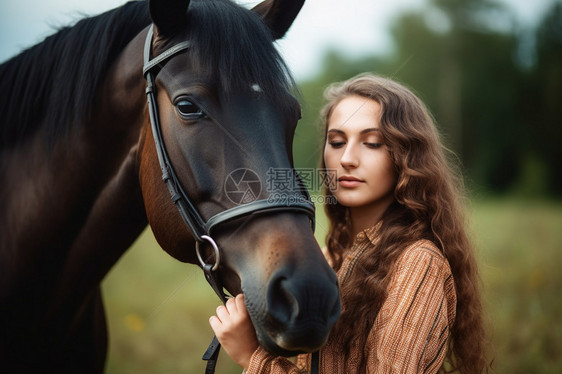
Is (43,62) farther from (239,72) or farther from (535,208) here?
(535,208)

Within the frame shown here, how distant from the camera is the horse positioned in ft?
4.75

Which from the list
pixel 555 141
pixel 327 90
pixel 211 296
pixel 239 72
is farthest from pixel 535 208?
pixel 239 72

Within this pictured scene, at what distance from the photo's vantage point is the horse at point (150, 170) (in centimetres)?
145

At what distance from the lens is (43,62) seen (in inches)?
85.9

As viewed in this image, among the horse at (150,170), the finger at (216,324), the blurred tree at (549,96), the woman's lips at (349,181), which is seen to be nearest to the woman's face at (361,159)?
the woman's lips at (349,181)

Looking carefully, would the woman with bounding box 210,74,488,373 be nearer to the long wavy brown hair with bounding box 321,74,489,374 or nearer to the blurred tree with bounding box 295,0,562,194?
the long wavy brown hair with bounding box 321,74,489,374

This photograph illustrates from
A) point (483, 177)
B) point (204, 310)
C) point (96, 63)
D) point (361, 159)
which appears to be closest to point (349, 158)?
point (361, 159)

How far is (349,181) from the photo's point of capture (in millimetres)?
1974

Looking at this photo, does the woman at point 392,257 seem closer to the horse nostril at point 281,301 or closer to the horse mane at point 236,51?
the horse nostril at point 281,301

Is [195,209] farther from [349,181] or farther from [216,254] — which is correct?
[349,181]

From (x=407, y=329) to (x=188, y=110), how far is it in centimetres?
120

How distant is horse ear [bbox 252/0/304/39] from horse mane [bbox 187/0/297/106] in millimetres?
290

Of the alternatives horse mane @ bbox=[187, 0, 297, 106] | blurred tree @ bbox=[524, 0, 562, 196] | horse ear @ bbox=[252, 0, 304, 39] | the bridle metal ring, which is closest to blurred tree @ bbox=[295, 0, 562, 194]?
blurred tree @ bbox=[524, 0, 562, 196]

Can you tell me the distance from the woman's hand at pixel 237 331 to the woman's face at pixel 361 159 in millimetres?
743
